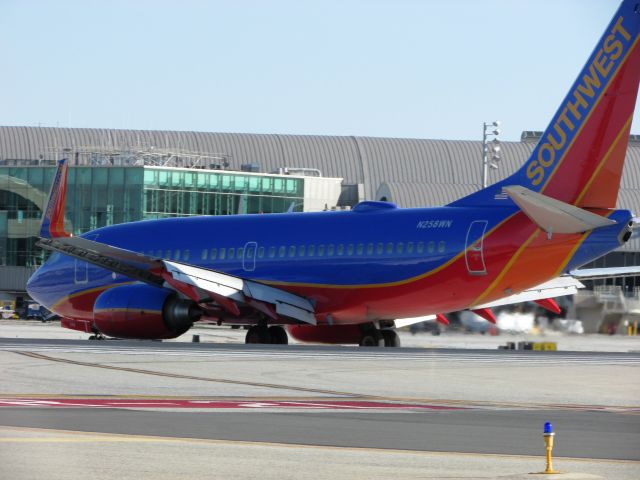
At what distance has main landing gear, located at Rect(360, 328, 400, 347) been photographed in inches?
1442

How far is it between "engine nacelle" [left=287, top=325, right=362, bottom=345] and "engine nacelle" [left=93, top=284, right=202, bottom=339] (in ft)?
11.6

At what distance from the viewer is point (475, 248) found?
32.1 m

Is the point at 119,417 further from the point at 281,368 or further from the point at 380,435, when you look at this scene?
the point at 281,368

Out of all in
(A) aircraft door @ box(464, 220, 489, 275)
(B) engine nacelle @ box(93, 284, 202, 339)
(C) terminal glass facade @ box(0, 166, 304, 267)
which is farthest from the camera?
(C) terminal glass facade @ box(0, 166, 304, 267)

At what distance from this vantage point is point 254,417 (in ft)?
55.9

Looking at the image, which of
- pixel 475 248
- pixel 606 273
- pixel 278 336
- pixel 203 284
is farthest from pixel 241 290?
pixel 606 273

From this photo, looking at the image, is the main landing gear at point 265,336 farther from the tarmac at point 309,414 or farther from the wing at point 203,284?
the tarmac at point 309,414

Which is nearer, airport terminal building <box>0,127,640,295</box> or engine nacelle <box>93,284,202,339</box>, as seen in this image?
engine nacelle <box>93,284,202,339</box>

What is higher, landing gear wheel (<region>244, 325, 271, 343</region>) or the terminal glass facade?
the terminal glass facade

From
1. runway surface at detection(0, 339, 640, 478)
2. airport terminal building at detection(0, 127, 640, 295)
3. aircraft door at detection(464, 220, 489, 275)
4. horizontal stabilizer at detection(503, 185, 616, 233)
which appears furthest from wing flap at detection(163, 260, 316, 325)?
airport terminal building at detection(0, 127, 640, 295)

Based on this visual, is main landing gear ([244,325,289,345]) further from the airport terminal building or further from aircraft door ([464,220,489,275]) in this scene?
the airport terminal building

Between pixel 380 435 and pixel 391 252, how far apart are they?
1883 cm

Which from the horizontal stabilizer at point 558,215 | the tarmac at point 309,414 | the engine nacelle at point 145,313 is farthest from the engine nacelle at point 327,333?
the horizontal stabilizer at point 558,215

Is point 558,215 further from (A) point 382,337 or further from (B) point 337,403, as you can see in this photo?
(B) point 337,403
